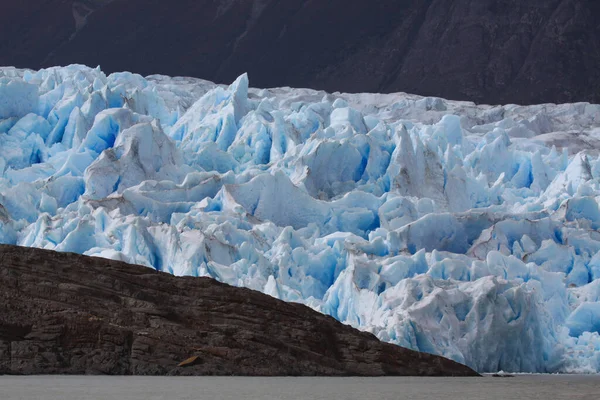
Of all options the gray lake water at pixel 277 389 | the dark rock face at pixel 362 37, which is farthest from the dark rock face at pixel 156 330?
the dark rock face at pixel 362 37

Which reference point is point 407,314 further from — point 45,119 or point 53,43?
point 53,43

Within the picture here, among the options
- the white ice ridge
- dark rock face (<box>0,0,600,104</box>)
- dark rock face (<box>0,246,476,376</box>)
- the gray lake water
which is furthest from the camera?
dark rock face (<box>0,0,600,104</box>)

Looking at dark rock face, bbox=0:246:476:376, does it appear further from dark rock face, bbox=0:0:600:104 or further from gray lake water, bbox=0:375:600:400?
dark rock face, bbox=0:0:600:104

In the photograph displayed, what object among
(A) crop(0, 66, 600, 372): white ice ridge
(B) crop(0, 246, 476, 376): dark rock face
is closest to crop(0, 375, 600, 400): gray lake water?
(B) crop(0, 246, 476, 376): dark rock face

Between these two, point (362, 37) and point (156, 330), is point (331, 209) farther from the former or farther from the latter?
point (362, 37)

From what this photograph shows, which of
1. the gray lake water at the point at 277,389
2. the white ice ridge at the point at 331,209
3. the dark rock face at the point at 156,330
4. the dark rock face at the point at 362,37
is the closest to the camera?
the gray lake water at the point at 277,389

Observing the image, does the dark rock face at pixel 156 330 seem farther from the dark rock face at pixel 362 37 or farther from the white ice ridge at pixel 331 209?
the dark rock face at pixel 362 37

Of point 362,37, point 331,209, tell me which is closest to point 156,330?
point 331,209
